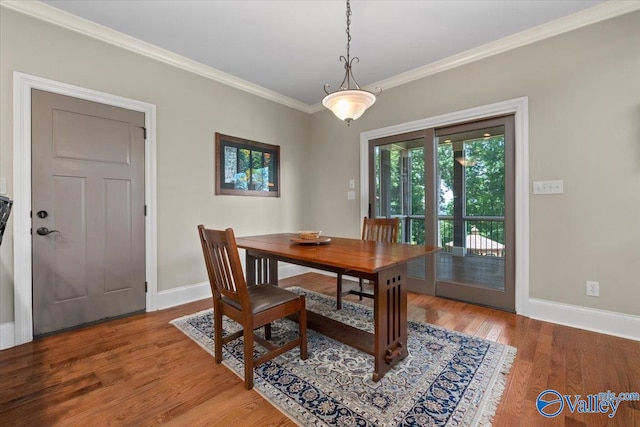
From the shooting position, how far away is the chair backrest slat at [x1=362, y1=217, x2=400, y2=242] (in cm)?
282

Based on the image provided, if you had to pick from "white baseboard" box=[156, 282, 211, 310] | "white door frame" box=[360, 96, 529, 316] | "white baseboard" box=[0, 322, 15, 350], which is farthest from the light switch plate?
"white baseboard" box=[0, 322, 15, 350]

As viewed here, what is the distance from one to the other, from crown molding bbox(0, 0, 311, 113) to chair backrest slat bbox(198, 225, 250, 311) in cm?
223

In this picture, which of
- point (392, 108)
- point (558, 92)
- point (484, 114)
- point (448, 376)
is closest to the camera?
point (448, 376)

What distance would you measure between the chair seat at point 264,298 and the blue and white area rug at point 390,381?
0.44 metres

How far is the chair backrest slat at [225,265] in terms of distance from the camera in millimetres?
1614

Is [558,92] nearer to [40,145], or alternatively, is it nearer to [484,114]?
[484,114]

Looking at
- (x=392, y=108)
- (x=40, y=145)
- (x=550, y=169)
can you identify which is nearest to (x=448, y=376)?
(x=550, y=169)

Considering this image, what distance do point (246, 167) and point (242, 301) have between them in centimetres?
249

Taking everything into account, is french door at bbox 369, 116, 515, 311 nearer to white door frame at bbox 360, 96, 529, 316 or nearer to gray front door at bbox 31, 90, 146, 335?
white door frame at bbox 360, 96, 529, 316

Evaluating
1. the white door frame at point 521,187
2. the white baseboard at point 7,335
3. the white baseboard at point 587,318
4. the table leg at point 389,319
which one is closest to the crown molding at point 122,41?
the white baseboard at point 7,335

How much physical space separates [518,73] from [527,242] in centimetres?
166

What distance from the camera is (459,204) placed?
326 centimetres

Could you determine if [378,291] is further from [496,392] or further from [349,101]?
[349,101]

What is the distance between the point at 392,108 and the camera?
3.67 meters
